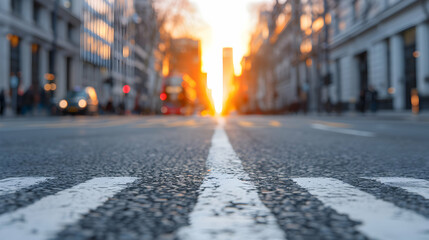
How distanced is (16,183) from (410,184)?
2207mm

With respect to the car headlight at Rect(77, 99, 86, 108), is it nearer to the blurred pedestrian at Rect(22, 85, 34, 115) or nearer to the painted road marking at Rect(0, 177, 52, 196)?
the blurred pedestrian at Rect(22, 85, 34, 115)

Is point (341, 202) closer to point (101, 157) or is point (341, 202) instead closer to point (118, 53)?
point (101, 157)

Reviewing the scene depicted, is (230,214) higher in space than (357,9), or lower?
lower

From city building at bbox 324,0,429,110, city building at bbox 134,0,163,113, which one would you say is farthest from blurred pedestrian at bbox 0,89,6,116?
city building at bbox 324,0,429,110

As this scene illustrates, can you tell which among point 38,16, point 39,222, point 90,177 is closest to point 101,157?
point 90,177

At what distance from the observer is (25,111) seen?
83.8 feet

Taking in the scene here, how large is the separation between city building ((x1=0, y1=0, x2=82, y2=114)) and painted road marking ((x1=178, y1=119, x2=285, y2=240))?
22820 millimetres

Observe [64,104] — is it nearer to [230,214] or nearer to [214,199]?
[214,199]

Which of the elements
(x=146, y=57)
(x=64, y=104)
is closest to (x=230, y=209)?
(x=64, y=104)

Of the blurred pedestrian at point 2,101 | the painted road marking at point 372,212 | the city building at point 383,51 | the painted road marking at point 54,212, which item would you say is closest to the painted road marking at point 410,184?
the painted road marking at point 372,212

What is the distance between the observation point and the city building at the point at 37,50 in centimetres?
2703

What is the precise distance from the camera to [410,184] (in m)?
2.30

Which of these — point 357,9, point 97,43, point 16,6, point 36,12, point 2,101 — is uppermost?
point 97,43

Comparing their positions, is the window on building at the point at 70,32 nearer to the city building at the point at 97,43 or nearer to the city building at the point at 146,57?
the city building at the point at 97,43
